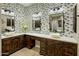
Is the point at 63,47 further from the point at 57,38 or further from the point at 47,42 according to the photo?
the point at 47,42

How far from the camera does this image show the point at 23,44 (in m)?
1.57

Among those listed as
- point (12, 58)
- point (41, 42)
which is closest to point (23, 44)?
point (41, 42)

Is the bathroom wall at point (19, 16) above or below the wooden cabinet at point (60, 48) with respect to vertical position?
above

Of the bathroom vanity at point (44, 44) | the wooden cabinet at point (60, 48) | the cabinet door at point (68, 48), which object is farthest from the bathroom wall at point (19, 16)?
the cabinet door at point (68, 48)

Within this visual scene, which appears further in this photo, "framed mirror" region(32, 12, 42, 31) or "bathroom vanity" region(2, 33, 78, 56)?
"framed mirror" region(32, 12, 42, 31)

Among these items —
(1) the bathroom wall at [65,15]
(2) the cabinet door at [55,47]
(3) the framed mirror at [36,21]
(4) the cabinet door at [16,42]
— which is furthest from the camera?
(4) the cabinet door at [16,42]

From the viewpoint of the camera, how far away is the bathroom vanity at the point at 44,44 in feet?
4.01

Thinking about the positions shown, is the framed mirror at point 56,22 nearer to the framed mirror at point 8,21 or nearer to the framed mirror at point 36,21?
the framed mirror at point 36,21

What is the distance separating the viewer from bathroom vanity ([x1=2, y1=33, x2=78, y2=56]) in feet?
4.01

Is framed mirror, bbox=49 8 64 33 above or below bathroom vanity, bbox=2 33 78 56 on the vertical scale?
above

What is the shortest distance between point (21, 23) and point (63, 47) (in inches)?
31.7

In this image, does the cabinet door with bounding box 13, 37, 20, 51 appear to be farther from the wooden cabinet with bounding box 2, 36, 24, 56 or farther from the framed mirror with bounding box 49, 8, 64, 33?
the framed mirror with bounding box 49, 8, 64, 33

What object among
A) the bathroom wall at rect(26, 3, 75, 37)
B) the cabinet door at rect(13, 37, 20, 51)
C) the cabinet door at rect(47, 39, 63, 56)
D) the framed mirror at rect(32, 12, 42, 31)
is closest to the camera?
the bathroom wall at rect(26, 3, 75, 37)

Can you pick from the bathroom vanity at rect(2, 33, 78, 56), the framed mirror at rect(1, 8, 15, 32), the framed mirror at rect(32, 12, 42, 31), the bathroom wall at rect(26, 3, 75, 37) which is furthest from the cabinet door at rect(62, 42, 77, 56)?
the framed mirror at rect(1, 8, 15, 32)
